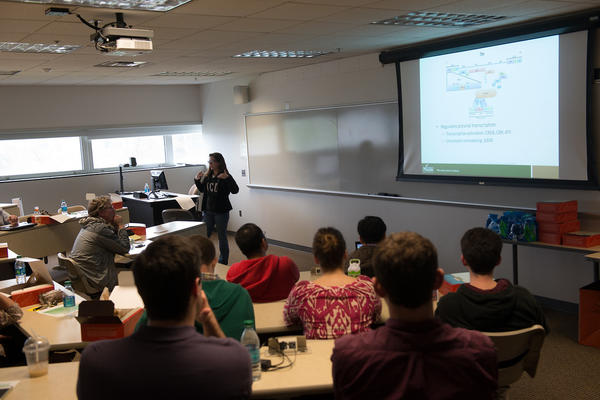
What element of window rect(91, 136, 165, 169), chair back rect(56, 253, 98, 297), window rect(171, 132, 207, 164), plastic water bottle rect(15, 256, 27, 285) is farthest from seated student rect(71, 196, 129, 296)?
window rect(171, 132, 207, 164)

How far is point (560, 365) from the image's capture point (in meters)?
4.16

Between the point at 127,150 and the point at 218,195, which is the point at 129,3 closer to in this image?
the point at 218,195

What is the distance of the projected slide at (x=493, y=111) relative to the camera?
5.19 meters

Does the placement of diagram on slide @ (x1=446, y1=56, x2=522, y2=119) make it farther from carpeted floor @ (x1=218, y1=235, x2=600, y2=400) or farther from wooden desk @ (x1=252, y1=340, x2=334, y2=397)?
wooden desk @ (x1=252, y1=340, x2=334, y2=397)

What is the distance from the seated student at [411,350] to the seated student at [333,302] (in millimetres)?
1147

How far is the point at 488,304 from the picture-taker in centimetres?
258

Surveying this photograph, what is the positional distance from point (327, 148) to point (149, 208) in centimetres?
321

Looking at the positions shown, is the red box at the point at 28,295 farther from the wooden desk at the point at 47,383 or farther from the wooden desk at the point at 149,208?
the wooden desk at the point at 149,208

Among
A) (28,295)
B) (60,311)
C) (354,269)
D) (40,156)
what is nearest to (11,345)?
(28,295)

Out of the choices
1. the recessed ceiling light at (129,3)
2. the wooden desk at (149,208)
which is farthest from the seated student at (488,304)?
the wooden desk at (149,208)

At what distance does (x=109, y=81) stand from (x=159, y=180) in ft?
6.16

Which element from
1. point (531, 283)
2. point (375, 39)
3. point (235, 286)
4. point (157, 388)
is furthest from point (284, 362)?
point (375, 39)

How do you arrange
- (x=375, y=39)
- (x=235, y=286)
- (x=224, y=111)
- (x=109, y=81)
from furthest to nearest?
(x=224, y=111) → (x=109, y=81) → (x=375, y=39) → (x=235, y=286)

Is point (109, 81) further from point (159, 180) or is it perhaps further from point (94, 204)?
point (94, 204)
